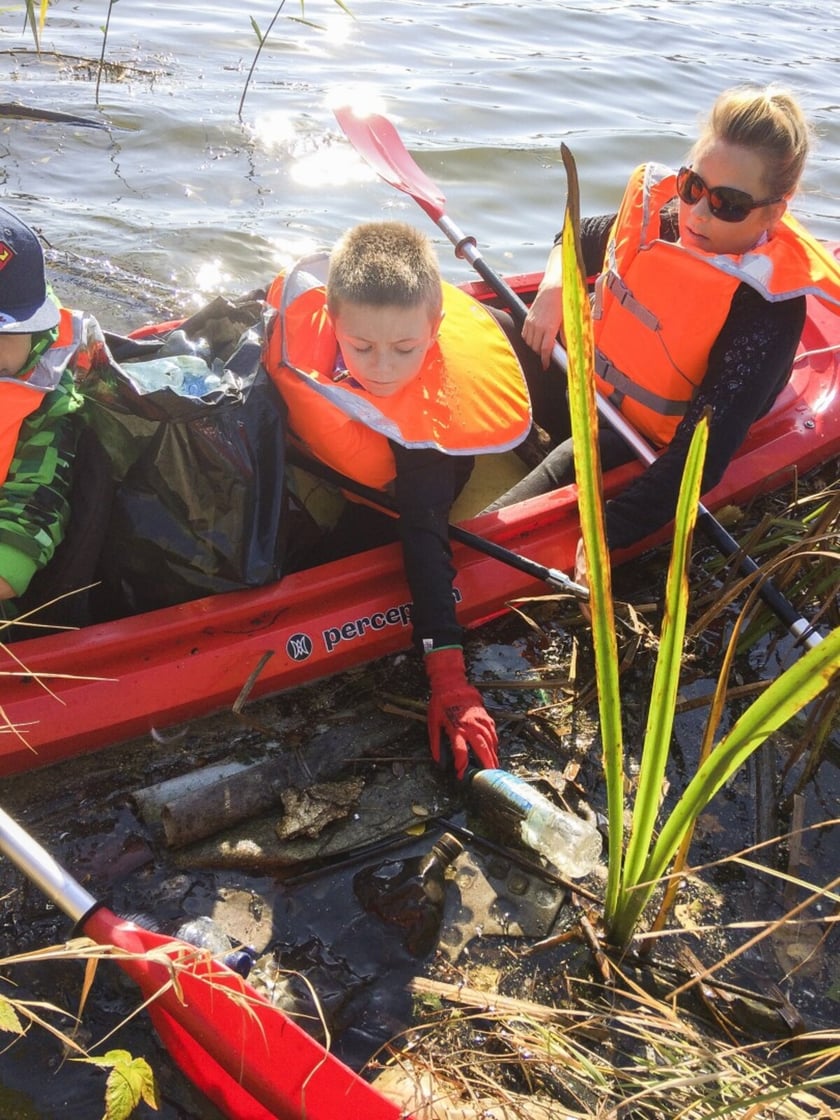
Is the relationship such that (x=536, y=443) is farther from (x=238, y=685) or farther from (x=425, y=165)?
(x=425, y=165)

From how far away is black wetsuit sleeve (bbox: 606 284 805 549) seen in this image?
10.2 ft

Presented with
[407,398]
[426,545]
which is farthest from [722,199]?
[426,545]

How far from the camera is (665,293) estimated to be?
3.34m

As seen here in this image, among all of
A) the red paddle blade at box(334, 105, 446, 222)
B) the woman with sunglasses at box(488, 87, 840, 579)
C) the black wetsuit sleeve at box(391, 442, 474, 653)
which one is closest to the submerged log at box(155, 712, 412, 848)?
the black wetsuit sleeve at box(391, 442, 474, 653)

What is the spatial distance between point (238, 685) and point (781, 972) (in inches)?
58.8

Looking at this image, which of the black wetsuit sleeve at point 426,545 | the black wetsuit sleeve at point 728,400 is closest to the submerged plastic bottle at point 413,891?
the black wetsuit sleeve at point 426,545

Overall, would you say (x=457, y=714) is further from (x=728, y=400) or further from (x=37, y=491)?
(x=728, y=400)

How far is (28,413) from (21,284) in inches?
11.3

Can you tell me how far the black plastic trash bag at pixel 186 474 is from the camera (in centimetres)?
252

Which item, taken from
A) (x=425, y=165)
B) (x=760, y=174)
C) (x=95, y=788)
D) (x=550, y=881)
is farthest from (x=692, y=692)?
(x=425, y=165)

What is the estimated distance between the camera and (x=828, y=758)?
2830 mm

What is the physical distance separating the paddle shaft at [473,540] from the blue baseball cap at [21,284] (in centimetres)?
81

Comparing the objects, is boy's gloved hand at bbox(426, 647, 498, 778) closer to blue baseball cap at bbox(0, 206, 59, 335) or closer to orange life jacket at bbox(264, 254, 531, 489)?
orange life jacket at bbox(264, 254, 531, 489)

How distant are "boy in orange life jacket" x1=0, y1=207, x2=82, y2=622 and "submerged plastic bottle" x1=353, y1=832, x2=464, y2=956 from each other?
3.48 ft
